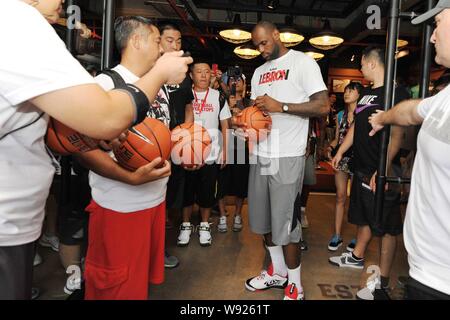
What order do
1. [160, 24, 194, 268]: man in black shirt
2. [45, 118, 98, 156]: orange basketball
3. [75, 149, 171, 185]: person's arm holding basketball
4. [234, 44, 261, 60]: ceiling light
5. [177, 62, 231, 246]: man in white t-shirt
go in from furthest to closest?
[234, 44, 261, 60]: ceiling light < [177, 62, 231, 246]: man in white t-shirt < [160, 24, 194, 268]: man in black shirt < [75, 149, 171, 185]: person's arm holding basketball < [45, 118, 98, 156]: orange basketball

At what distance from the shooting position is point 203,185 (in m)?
3.91

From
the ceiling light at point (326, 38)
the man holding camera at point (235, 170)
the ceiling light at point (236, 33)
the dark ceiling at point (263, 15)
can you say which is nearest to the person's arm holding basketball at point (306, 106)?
the man holding camera at point (235, 170)

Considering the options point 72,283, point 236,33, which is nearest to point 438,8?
point 72,283

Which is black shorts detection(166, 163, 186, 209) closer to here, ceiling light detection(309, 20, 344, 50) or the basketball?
the basketball

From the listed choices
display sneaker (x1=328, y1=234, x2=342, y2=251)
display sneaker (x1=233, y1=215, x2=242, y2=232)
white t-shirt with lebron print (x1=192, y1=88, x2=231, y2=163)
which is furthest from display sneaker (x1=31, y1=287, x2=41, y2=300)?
display sneaker (x1=328, y1=234, x2=342, y2=251)

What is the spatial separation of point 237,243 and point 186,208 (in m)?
0.65

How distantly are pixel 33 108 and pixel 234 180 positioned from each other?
3.69m

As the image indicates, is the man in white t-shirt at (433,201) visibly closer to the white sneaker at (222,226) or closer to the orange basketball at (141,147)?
the orange basketball at (141,147)

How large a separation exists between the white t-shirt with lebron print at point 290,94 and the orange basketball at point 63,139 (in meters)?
1.57

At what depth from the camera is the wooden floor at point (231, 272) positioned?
271 centimetres

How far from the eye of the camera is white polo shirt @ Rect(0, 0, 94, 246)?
86cm

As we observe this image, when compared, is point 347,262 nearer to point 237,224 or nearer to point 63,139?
point 237,224

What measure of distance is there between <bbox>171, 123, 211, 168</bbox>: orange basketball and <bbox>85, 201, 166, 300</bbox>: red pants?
0.66m

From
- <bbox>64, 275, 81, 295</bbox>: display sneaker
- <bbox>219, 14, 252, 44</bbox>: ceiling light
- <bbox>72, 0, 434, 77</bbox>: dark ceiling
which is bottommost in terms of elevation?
<bbox>64, 275, 81, 295</bbox>: display sneaker
